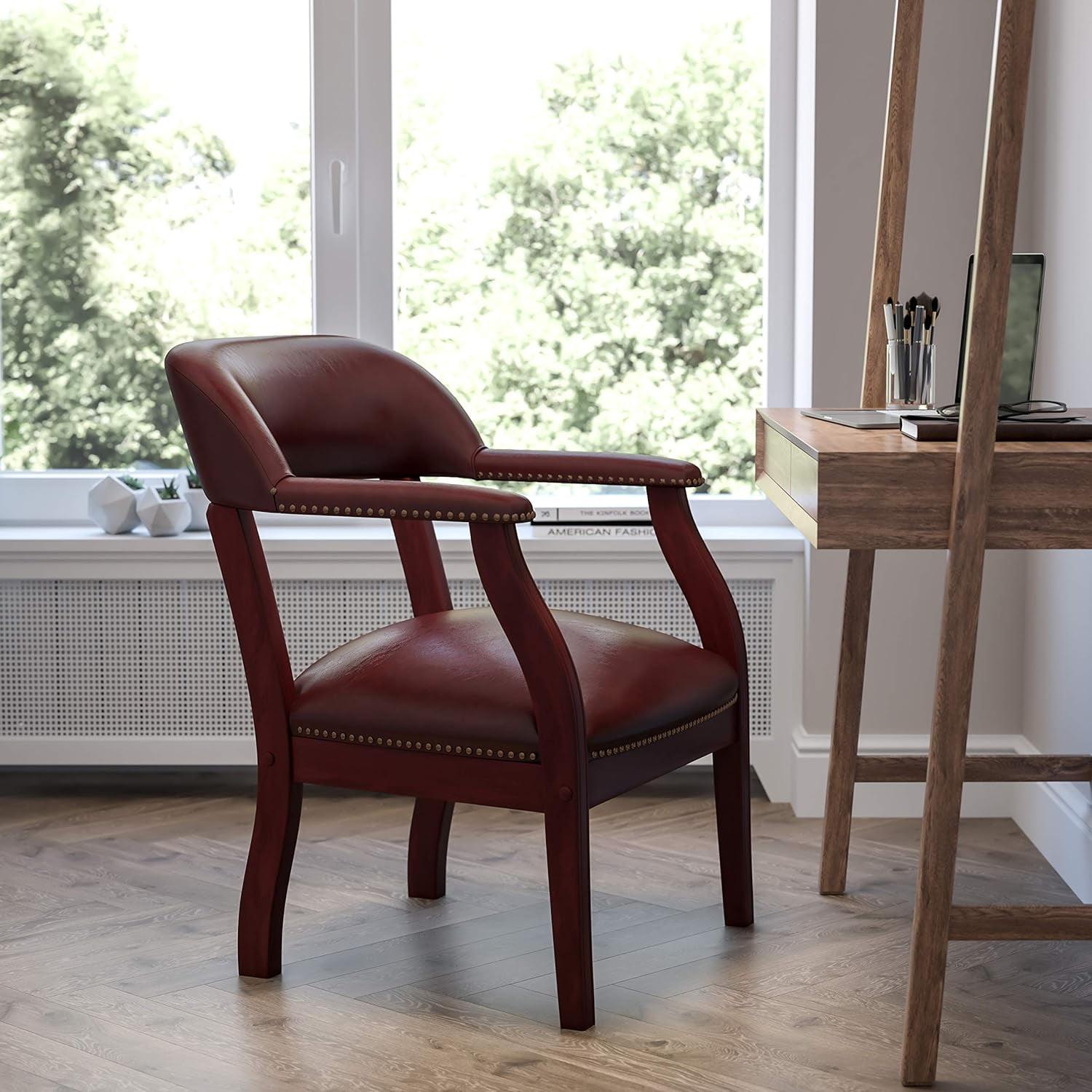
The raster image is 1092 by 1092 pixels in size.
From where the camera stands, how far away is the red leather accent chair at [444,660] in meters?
1.84

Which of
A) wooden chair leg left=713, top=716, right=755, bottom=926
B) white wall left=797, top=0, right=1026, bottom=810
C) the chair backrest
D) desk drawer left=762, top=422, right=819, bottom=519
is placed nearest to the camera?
desk drawer left=762, top=422, right=819, bottom=519

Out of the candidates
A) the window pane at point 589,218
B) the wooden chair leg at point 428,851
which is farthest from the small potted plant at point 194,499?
the wooden chair leg at point 428,851

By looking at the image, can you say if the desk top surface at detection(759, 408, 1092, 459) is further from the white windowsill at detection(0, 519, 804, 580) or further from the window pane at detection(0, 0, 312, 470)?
the window pane at detection(0, 0, 312, 470)

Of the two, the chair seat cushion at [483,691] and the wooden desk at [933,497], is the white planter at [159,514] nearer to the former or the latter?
the chair seat cushion at [483,691]

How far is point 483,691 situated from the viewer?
1.89 m

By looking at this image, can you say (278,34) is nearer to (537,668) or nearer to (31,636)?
(31,636)

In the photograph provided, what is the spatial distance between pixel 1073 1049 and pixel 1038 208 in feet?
5.14

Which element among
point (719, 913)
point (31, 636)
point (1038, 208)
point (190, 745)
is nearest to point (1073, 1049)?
point (719, 913)

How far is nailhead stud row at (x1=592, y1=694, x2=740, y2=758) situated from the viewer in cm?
188

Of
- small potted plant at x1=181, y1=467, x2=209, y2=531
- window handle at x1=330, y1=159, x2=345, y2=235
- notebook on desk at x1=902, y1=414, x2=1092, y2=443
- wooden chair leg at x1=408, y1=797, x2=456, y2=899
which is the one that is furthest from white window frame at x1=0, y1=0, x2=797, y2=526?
notebook on desk at x1=902, y1=414, x2=1092, y2=443

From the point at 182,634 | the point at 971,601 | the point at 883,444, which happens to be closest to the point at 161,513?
the point at 182,634

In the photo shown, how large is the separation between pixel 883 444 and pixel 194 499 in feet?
5.59

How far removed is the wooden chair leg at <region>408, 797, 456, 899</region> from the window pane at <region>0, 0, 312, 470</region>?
1264mm

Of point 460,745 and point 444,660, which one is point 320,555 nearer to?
point 444,660
